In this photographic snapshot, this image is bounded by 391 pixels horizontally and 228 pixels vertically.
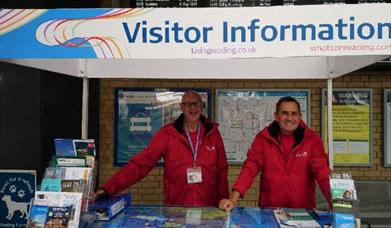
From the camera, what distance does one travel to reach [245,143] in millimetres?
6055

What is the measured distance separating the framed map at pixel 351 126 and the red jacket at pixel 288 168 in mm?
2447

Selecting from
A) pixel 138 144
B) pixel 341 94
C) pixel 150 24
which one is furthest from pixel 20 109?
pixel 341 94

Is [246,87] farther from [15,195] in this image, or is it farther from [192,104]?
[15,195]

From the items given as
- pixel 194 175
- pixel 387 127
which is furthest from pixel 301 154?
pixel 387 127

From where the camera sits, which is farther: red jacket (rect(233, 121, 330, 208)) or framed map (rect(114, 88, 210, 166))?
framed map (rect(114, 88, 210, 166))

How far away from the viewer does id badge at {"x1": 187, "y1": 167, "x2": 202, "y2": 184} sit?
156 inches

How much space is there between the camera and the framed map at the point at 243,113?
6.04 meters

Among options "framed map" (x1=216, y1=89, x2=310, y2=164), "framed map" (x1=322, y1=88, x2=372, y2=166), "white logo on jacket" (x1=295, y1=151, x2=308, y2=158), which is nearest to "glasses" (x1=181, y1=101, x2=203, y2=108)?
"white logo on jacket" (x1=295, y1=151, x2=308, y2=158)

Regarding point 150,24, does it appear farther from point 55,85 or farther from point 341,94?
point 341,94

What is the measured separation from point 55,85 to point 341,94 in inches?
135

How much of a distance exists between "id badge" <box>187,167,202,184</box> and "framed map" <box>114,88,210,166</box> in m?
2.18

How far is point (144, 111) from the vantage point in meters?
6.10

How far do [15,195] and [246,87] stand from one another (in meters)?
3.06

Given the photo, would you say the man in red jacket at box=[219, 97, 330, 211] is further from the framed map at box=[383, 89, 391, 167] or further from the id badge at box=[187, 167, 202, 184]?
the framed map at box=[383, 89, 391, 167]
